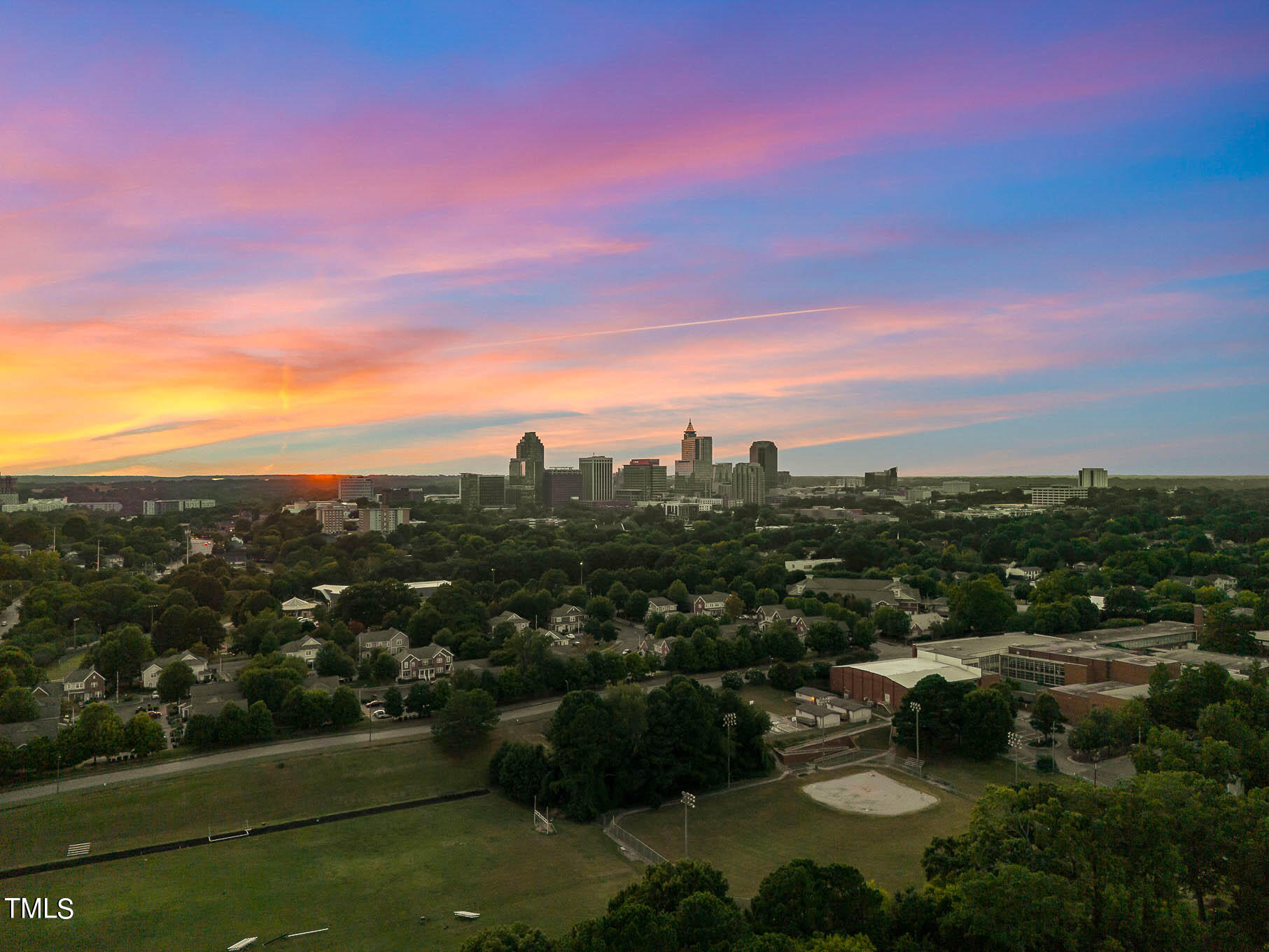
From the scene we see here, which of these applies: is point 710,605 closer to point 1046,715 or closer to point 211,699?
point 1046,715

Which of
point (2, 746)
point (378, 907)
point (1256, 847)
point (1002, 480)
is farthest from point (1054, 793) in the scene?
point (1002, 480)

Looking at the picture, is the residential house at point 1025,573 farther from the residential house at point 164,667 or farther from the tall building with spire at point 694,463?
the tall building with spire at point 694,463

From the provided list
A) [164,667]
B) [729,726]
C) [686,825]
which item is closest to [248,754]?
[164,667]

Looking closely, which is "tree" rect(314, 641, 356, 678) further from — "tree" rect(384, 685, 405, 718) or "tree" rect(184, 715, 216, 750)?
"tree" rect(184, 715, 216, 750)

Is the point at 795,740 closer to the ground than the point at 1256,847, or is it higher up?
closer to the ground

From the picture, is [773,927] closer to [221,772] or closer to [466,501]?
[221,772]

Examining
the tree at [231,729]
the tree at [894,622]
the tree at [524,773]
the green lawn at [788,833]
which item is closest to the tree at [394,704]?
the tree at [231,729]
